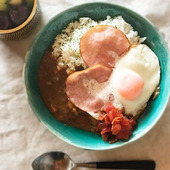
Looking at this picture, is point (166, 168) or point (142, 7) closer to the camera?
point (166, 168)

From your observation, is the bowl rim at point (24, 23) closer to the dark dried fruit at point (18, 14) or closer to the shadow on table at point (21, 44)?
the dark dried fruit at point (18, 14)

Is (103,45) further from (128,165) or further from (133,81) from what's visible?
(128,165)

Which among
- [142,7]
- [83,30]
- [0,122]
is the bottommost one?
[0,122]

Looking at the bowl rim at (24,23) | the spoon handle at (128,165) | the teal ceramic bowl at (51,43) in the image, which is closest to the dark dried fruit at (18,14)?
the bowl rim at (24,23)

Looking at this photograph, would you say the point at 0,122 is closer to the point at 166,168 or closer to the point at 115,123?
the point at 115,123

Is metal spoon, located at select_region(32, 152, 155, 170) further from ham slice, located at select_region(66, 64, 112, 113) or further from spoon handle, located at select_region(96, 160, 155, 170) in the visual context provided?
ham slice, located at select_region(66, 64, 112, 113)

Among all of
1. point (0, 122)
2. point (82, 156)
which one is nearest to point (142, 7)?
point (82, 156)
